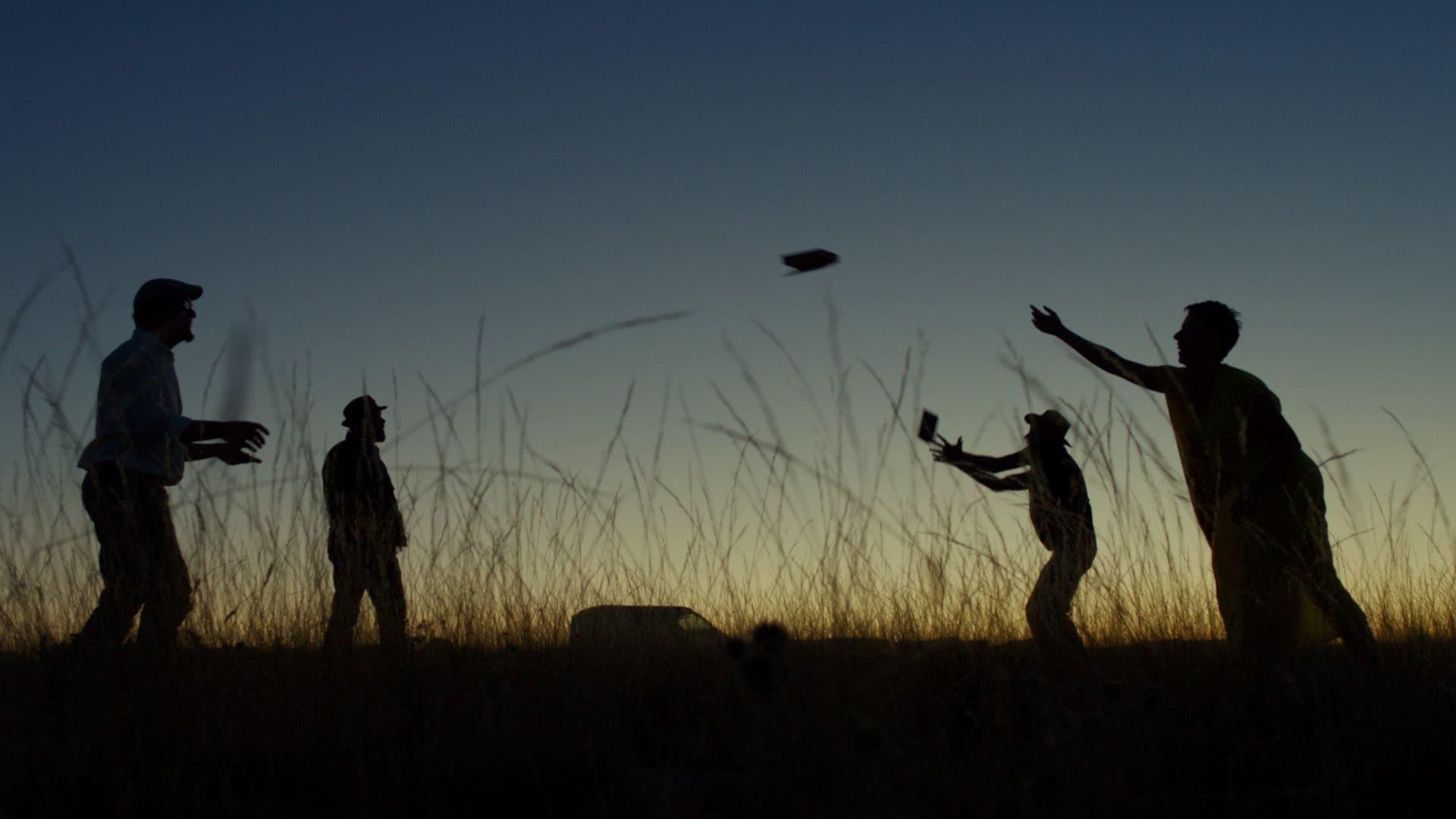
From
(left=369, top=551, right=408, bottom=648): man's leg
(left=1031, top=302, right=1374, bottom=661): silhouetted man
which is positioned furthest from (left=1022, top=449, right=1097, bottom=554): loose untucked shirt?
(left=369, top=551, right=408, bottom=648): man's leg

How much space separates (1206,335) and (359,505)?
2.40m

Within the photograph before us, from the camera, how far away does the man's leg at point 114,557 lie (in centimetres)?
289

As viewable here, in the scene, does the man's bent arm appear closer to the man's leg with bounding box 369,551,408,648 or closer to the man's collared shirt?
the man's leg with bounding box 369,551,408,648

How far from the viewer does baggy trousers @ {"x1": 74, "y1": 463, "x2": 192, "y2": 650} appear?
2.89 metres

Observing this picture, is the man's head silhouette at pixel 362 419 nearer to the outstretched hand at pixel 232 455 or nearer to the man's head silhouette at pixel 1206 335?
the outstretched hand at pixel 232 455

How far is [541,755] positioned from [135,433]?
1.75m

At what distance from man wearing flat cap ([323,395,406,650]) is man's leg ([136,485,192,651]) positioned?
0.36m

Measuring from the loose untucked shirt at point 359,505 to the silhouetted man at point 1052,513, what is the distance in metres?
1.72

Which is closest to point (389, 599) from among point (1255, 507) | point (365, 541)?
point (365, 541)

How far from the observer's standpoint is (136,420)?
119 inches

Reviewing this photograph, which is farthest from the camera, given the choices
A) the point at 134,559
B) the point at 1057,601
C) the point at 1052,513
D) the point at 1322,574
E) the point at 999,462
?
the point at 999,462

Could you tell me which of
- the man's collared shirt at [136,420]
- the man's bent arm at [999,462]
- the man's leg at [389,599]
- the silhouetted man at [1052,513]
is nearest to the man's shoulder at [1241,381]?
the silhouetted man at [1052,513]

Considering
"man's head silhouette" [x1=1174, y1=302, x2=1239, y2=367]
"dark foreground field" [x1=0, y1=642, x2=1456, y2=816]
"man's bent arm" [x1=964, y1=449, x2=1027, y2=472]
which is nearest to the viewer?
"dark foreground field" [x1=0, y1=642, x2=1456, y2=816]

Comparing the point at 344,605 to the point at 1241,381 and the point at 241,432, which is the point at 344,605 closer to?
the point at 241,432
